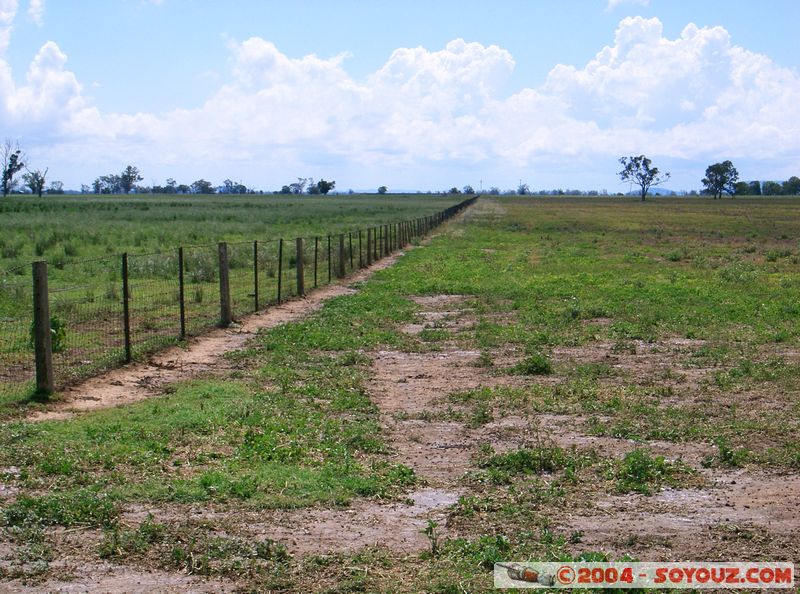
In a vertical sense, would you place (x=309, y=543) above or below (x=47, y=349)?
below

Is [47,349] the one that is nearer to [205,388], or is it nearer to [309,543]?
[205,388]

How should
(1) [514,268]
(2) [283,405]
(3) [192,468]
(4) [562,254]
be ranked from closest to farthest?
1. (3) [192,468]
2. (2) [283,405]
3. (1) [514,268]
4. (4) [562,254]

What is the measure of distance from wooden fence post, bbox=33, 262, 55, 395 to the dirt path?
0.83ft

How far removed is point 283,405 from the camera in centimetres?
990

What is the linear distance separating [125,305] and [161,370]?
37.7 inches

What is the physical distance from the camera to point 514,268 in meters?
28.6

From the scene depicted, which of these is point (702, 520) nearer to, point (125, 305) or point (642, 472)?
point (642, 472)

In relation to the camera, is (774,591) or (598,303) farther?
(598,303)

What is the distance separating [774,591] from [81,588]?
3.94 meters

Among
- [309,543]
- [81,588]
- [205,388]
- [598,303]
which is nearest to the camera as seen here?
[81,588]

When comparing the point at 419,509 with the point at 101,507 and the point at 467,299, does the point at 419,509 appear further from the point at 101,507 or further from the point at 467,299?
the point at 467,299

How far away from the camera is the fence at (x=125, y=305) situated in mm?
11141

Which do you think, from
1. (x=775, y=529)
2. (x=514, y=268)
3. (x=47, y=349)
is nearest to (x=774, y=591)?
(x=775, y=529)

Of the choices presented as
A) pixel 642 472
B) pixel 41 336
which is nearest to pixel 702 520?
pixel 642 472
